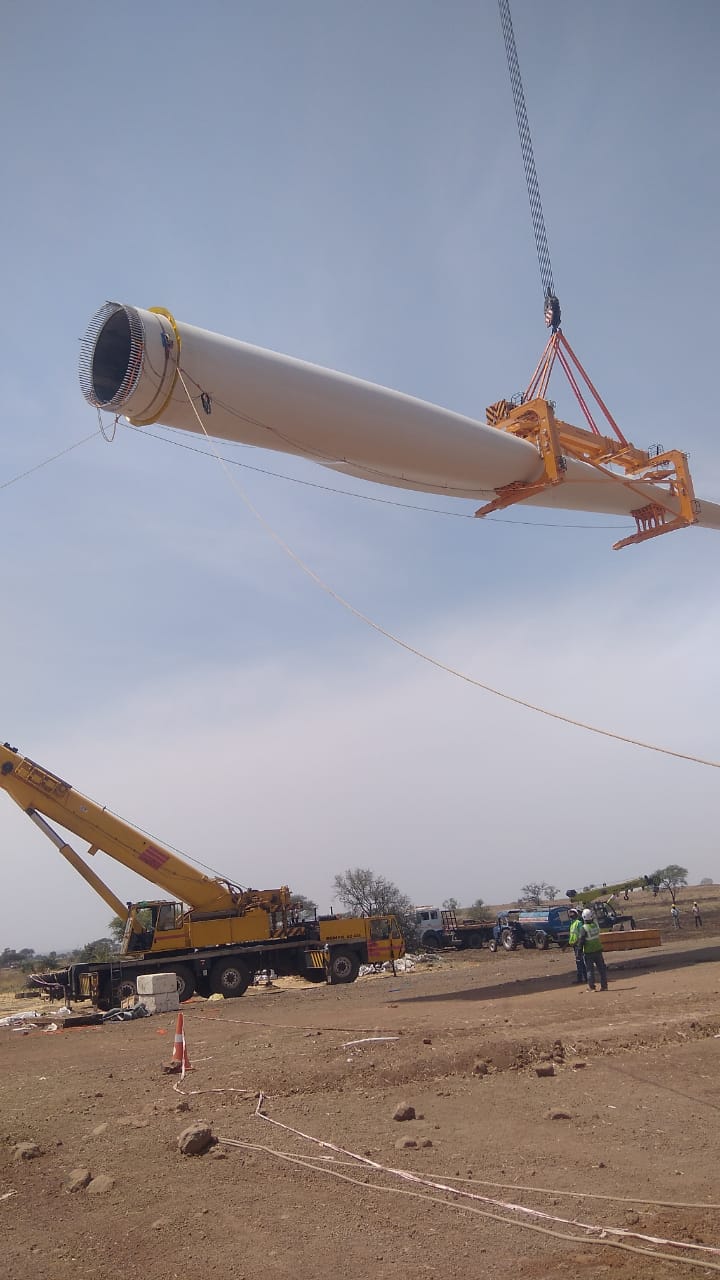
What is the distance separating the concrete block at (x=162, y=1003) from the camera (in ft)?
57.3

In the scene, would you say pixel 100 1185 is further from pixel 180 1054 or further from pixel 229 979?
pixel 229 979

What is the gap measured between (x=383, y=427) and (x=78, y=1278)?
474 inches

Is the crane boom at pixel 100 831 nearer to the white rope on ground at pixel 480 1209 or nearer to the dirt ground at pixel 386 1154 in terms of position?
the dirt ground at pixel 386 1154

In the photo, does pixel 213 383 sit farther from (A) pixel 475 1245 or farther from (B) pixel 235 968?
(B) pixel 235 968

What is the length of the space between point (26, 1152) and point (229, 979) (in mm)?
15262

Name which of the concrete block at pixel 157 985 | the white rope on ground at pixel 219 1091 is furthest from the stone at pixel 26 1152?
the concrete block at pixel 157 985

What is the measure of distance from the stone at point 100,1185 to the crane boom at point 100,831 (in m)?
15.4

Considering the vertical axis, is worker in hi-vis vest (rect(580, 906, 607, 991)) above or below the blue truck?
above

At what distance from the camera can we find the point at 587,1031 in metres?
10.1

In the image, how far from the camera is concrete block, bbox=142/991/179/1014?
57.3 feet

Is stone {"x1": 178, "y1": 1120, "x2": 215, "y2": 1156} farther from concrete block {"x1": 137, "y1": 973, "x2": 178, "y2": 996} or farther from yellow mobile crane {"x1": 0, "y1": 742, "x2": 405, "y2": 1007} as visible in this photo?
yellow mobile crane {"x1": 0, "y1": 742, "x2": 405, "y2": 1007}

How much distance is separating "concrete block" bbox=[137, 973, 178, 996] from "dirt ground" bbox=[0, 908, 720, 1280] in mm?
6210

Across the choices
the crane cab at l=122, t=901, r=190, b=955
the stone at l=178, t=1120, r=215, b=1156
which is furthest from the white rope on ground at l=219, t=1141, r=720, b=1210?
the crane cab at l=122, t=901, r=190, b=955

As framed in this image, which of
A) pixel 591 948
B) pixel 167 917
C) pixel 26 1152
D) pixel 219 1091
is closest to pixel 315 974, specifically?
pixel 167 917
